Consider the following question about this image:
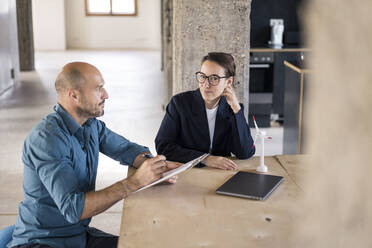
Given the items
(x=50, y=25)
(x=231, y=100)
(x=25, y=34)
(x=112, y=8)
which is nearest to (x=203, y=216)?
(x=231, y=100)

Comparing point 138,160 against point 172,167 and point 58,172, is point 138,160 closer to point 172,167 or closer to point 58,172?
point 172,167

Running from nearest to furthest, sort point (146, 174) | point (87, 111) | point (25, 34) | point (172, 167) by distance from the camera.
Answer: point (146, 174) → point (87, 111) → point (172, 167) → point (25, 34)

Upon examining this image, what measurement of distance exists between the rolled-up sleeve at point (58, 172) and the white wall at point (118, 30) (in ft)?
51.6

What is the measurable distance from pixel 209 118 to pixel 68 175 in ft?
3.73

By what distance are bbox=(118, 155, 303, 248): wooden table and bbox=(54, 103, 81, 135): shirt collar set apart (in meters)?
0.39

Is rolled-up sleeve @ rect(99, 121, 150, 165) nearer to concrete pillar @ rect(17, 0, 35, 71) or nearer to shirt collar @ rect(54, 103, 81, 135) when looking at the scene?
shirt collar @ rect(54, 103, 81, 135)

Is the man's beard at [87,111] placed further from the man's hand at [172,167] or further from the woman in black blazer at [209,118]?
the woman in black blazer at [209,118]

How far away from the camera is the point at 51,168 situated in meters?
2.01

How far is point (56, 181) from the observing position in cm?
198

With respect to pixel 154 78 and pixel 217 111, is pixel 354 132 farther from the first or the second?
pixel 154 78

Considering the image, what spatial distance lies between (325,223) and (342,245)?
0.02m

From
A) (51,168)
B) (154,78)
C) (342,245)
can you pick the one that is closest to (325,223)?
(342,245)

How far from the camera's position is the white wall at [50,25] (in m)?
16.8

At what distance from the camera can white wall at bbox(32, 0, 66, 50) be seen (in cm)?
1683
